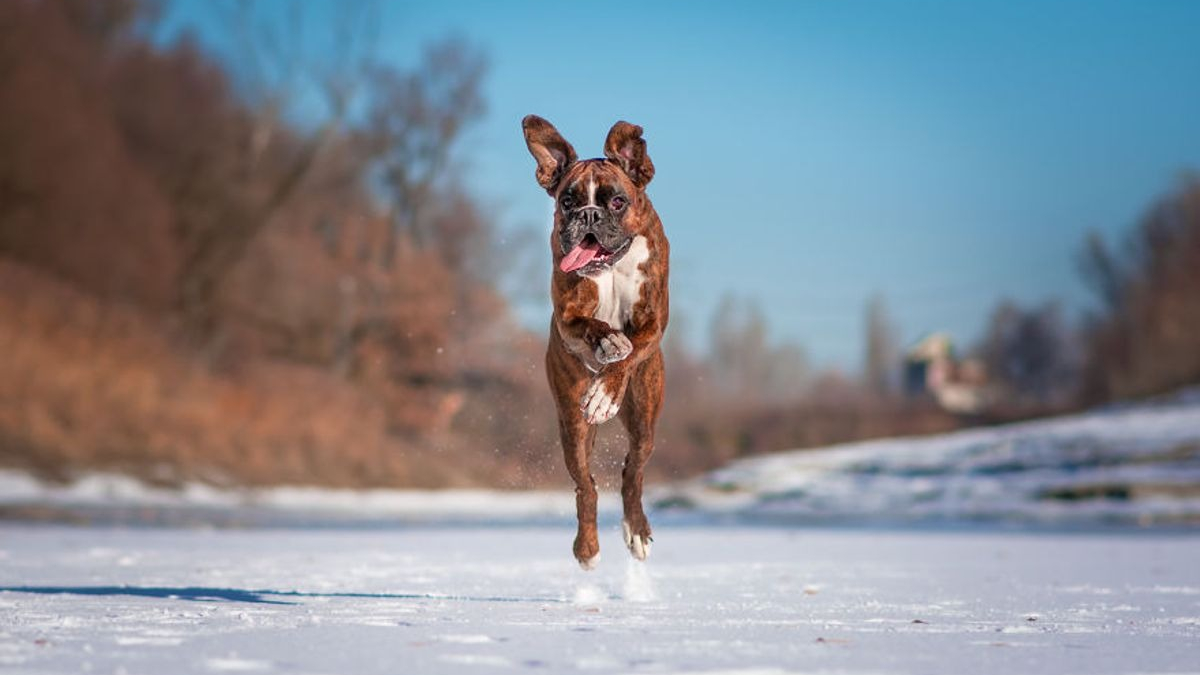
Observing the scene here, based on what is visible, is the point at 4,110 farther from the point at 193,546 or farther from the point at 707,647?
the point at 707,647

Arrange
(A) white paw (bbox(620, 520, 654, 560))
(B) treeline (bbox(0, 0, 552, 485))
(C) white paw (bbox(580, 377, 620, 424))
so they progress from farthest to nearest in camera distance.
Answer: (B) treeline (bbox(0, 0, 552, 485)), (A) white paw (bbox(620, 520, 654, 560)), (C) white paw (bbox(580, 377, 620, 424))

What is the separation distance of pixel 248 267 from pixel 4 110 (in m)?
12.4

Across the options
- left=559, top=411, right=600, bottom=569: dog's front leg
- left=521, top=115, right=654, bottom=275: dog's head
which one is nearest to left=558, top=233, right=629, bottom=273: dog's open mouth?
left=521, top=115, right=654, bottom=275: dog's head

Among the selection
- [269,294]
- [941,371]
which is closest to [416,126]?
[269,294]

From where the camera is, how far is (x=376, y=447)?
33.1m

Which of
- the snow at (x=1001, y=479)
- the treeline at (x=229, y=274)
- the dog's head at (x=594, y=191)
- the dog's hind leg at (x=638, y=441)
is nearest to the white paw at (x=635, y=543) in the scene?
the dog's hind leg at (x=638, y=441)

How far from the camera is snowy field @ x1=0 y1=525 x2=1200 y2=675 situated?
17.1 feet

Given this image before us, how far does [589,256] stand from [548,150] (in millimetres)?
580

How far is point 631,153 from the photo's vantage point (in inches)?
274

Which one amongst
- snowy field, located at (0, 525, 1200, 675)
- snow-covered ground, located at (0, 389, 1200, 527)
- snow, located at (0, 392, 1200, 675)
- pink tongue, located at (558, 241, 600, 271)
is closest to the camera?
snowy field, located at (0, 525, 1200, 675)

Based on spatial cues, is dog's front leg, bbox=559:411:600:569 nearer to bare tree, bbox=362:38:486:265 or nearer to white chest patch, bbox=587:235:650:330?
white chest patch, bbox=587:235:650:330

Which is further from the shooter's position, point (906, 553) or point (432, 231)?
point (432, 231)

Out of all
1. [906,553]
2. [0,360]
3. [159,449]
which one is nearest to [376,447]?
[159,449]

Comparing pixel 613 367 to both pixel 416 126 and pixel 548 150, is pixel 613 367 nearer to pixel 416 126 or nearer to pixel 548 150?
pixel 548 150
